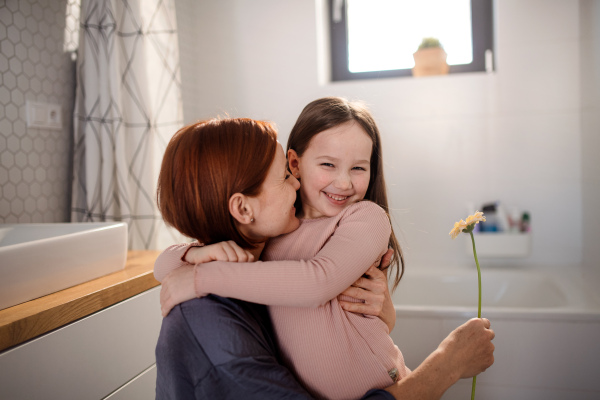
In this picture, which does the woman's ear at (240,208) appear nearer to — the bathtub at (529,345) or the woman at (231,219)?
the woman at (231,219)

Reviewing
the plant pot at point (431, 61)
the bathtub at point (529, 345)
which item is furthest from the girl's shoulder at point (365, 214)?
the plant pot at point (431, 61)

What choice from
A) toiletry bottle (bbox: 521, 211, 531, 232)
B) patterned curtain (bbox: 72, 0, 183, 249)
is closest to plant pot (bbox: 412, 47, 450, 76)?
toiletry bottle (bbox: 521, 211, 531, 232)

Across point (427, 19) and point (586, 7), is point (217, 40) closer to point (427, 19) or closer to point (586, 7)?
point (427, 19)

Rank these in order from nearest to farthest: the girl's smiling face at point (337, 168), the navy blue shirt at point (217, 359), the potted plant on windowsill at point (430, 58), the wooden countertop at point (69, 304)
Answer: the navy blue shirt at point (217, 359), the wooden countertop at point (69, 304), the girl's smiling face at point (337, 168), the potted plant on windowsill at point (430, 58)

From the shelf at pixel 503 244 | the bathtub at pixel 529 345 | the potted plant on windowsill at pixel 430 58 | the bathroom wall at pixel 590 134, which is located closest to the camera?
the bathtub at pixel 529 345

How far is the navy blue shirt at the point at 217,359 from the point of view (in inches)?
30.4

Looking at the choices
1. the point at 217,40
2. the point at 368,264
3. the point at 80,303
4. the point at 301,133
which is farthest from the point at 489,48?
the point at 80,303

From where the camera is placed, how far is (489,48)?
2734 millimetres

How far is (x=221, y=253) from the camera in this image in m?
0.86

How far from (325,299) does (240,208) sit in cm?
22

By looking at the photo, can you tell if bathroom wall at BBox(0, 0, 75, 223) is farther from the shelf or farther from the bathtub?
the shelf

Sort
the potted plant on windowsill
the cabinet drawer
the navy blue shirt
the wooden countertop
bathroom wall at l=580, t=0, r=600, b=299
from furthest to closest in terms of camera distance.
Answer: the potted plant on windowsill < bathroom wall at l=580, t=0, r=600, b=299 < the cabinet drawer < the wooden countertop < the navy blue shirt

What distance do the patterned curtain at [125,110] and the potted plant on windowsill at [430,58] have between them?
4.39 ft

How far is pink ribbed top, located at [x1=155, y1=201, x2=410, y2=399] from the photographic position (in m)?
0.82
